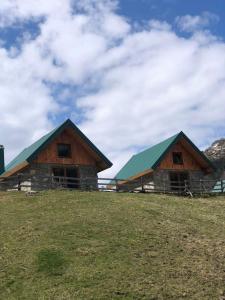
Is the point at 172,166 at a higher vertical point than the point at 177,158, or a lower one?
lower

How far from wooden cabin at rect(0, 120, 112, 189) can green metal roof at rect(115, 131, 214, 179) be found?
408 cm

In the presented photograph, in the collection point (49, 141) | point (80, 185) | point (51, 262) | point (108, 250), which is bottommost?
point (51, 262)

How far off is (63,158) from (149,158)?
8305mm

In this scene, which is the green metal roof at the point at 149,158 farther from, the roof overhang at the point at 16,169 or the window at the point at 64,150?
the roof overhang at the point at 16,169

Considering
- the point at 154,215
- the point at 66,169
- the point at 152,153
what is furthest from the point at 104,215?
the point at 152,153

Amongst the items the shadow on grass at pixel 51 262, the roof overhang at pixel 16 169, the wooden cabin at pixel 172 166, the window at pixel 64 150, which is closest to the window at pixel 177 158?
the wooden cabin at pixel 172 166

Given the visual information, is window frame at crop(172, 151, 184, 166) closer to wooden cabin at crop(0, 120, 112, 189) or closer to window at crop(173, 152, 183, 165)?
window at crop(173, 152, 183, 165)

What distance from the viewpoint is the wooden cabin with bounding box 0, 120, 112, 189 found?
39094 mm

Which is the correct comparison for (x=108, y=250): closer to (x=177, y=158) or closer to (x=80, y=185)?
(x=80, y=185)

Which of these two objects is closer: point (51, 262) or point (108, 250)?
point (51, 262)

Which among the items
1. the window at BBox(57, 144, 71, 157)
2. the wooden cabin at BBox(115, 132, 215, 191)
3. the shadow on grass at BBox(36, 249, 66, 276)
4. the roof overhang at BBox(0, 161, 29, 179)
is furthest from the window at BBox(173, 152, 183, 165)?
the shadow on grass at BBox(36, 249, 66, 276)

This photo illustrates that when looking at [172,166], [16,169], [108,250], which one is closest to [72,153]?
[16,169]

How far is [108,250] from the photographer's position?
21203mm

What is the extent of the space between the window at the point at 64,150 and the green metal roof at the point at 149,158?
6750 mm
